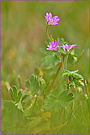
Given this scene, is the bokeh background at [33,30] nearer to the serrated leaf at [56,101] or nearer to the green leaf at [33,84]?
the green leaf at [33,84]

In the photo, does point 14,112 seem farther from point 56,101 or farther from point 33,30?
point 33,30

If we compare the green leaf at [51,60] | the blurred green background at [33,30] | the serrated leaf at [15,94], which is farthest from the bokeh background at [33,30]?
the serrated leaf at [15,94]

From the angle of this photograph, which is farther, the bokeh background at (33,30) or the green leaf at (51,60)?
the bokeh background at (33,30)

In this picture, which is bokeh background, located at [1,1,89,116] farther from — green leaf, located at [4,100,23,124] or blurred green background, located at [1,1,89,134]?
green leaf, located at [4,100,23,124]

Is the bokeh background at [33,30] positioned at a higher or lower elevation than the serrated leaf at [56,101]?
higher

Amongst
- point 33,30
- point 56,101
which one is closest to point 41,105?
point 56,101

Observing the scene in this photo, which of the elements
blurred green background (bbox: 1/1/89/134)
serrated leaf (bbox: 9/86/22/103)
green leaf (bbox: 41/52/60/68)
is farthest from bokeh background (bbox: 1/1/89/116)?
serrated leaf (bbox: 9/86/22/103)

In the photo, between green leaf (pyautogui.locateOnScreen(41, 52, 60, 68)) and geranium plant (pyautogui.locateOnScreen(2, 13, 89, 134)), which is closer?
geranium plant (pyautogui.locateOnScreen(2, 13, 89, 134))

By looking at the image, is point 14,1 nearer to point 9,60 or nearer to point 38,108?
point 9,60
